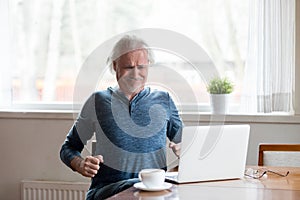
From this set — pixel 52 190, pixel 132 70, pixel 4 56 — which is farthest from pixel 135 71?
pixel 4 56

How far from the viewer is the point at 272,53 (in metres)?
3.09

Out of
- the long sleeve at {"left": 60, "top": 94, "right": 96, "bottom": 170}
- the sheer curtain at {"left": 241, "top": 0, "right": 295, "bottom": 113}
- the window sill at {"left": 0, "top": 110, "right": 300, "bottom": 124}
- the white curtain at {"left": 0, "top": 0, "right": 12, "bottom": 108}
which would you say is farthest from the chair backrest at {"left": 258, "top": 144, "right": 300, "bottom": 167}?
the white curtain at {"left": 0, "top": 0, "right": 12, "bottom": 108}

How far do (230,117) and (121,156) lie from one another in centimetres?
110

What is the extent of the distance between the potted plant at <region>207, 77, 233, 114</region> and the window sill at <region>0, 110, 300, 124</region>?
0.06 metres

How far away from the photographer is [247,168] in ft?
7.45

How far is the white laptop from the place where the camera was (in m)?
1.92

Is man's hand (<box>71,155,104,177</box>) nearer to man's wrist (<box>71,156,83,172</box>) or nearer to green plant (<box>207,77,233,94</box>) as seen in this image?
man's wrist (<box>71,156,83,172</box>)

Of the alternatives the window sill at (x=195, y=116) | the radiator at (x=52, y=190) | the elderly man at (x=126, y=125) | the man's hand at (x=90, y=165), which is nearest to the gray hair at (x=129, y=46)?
the elderly man at (x=126, y=125)

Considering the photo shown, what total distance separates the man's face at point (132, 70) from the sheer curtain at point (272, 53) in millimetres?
1012

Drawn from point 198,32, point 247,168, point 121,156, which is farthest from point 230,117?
point 121,156

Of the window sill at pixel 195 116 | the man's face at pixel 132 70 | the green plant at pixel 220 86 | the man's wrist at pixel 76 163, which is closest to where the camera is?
the man's wrist at pixel 76 163

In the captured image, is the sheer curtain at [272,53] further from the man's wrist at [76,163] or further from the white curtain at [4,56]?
the white curtain at [4,56]

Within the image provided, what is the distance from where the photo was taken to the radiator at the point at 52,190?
3.27 m

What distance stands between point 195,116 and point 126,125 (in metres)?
0.70
